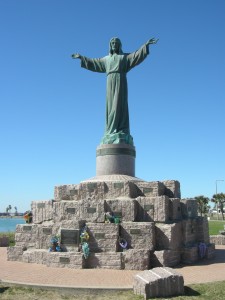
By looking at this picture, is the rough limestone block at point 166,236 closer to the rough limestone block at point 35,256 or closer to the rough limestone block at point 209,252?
the rough limestone block at point 209,252

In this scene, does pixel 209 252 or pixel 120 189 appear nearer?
pixel 209 252

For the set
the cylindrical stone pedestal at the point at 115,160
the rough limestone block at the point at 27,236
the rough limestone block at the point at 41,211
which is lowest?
the rough limestone block at the point at 27,236

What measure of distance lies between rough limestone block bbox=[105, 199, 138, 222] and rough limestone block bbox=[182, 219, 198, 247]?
2.51 m

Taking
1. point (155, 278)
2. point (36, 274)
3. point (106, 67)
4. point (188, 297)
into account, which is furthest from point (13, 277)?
point (106, 67)

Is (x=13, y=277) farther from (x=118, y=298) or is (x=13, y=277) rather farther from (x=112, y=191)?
(x=112, y=191)

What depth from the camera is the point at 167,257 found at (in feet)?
46.9

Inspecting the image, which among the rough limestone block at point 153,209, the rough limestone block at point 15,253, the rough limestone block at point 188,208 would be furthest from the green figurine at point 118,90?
the rough limestone block at point 15,253

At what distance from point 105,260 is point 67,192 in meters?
5.02

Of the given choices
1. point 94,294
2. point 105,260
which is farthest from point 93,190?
point 94,294

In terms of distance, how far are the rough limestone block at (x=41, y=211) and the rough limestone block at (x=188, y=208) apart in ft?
21.2

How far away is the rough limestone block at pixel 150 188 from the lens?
17031 mm

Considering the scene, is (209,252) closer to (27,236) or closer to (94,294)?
(94,294)

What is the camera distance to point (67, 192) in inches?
714

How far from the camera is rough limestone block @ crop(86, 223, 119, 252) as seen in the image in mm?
14672
